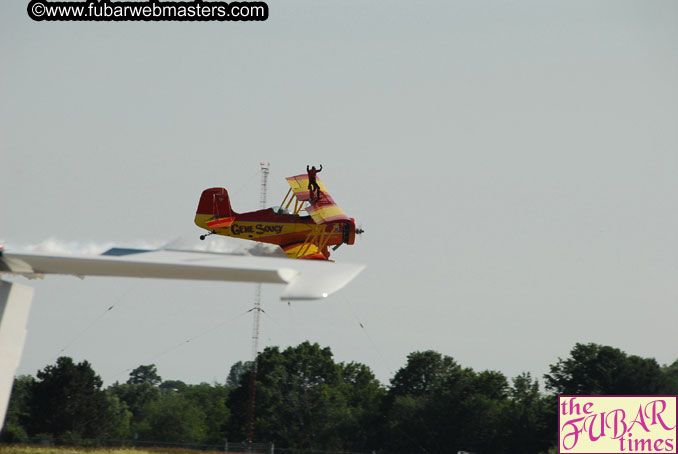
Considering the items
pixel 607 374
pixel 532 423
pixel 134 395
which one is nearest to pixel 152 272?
pixel 532 423

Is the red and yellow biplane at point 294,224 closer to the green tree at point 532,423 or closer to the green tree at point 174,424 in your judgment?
the green tree at point 532,423

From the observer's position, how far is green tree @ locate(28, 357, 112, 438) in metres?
80.8

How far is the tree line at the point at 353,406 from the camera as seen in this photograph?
3152 inches

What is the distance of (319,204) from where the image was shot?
45.2 m

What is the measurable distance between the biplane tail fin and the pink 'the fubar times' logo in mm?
21869

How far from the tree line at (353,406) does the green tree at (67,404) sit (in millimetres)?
101

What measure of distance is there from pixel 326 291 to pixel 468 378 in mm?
80898

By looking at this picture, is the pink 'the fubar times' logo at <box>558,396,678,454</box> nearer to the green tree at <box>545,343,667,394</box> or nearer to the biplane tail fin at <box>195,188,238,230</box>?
the biplane tail fin at <box>195,188,238,230</box>

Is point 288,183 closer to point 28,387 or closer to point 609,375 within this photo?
point 28,387

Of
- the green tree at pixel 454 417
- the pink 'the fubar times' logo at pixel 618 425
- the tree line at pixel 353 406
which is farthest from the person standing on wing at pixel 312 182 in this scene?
the green tree at pixel 454 417

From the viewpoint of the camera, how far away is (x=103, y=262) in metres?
15.4

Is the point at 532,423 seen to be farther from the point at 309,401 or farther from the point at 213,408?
the point at 213,408

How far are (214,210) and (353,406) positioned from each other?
218 ft

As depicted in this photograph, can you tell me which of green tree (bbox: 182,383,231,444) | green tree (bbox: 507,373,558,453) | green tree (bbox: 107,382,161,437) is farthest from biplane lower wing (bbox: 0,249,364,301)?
green tree (bbox: 107,382,161,437)
